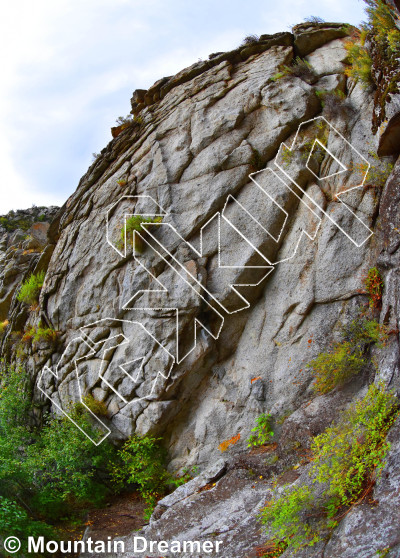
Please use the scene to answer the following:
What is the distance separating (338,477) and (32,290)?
10.4 meters

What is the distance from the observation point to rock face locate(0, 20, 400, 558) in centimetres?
698

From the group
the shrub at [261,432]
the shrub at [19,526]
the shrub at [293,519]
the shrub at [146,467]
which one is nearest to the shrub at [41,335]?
the shrub at [146,467]

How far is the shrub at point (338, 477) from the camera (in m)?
4.88

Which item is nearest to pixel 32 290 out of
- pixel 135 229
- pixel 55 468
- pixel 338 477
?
pixel 135 229

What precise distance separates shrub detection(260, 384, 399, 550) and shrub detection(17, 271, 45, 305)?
9539 millimetres

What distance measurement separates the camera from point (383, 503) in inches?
A: 177

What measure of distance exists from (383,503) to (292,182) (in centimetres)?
601

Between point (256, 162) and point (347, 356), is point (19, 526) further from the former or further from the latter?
point (256, 162)

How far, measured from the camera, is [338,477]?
16.4 ft

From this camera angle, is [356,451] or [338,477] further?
[356,451]

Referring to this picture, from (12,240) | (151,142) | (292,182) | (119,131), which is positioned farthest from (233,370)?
(12,240)

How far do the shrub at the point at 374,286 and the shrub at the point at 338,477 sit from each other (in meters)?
1.92

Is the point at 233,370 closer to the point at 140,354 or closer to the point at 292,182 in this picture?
the point at 140,354

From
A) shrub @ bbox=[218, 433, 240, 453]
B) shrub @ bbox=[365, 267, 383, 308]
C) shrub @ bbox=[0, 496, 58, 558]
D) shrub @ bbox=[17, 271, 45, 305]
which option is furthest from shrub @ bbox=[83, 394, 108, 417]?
shrub @ bbox=[365, 267, 383, 308]
